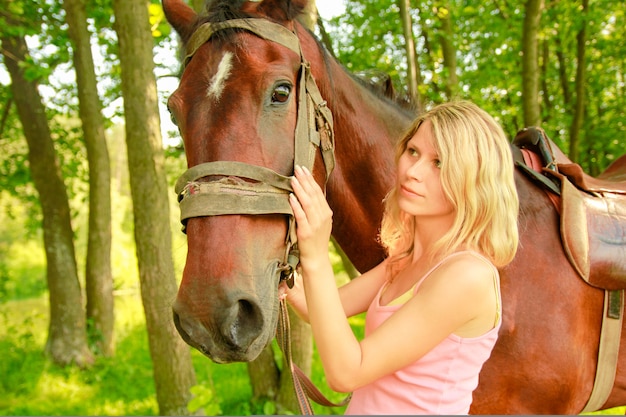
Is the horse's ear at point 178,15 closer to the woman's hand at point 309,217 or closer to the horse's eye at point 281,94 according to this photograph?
the horse's eye at point 281,94

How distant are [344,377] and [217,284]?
1.57 feet

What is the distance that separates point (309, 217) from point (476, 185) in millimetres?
554

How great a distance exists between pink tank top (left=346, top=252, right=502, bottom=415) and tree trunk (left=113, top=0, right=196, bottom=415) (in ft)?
9.44

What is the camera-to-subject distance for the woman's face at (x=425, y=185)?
5.25 feet

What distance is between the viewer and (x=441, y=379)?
57.7 inches

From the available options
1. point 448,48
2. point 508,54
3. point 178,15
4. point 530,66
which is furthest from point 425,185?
point 508,54

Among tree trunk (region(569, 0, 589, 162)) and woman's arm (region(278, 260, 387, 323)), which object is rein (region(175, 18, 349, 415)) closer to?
woman's arm (region(278, 260, 387, 323))

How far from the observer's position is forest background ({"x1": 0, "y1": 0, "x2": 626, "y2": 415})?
4.21 m

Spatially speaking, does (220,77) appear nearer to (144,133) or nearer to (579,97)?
(144,133)

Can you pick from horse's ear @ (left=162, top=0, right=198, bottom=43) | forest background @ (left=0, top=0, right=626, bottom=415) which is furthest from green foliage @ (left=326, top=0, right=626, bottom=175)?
horse's ear @ (left=162, top=0, right=198, bottom=43)

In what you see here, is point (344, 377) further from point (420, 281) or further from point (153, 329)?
point (153, 329)

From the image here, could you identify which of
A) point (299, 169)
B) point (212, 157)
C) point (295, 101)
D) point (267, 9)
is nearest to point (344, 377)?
point (299, 169)

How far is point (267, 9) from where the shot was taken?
2.00 m

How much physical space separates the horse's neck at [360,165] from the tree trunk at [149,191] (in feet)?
7.37
